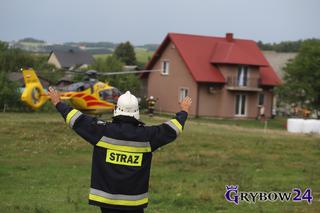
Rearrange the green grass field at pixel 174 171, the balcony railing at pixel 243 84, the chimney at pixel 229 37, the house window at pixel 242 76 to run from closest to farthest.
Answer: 1. the green grass field at pixel 174 171
2. the balcony railing at pixel 243 84
3. the house window at pixel 242 76
4. the chimney at pixel 229 37

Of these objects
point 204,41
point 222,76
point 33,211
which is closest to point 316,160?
point 33,211

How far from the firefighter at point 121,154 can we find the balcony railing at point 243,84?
148ft

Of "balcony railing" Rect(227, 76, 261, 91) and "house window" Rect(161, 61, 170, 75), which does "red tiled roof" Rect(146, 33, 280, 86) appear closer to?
"balcony railing" Rect(227, 76, 261, 91)

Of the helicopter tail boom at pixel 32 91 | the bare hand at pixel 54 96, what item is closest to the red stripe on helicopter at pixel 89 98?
the helicopter tail boom at pixel 32 91

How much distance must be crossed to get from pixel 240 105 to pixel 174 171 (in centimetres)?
3788

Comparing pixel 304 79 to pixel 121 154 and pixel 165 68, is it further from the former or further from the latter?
pixel 121 154

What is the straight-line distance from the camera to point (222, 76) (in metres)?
51.1

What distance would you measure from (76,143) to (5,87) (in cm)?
2024

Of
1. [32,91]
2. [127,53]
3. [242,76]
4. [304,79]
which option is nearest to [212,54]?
[242,76]

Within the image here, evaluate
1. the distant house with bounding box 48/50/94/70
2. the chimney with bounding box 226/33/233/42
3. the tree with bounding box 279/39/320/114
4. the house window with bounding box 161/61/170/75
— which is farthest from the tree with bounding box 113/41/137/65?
the tree with bounding box 279/39/320/114

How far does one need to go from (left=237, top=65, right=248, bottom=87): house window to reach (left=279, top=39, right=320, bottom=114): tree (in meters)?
4.82

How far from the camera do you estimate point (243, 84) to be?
51.9 meters

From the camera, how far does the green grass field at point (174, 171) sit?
1066 cm

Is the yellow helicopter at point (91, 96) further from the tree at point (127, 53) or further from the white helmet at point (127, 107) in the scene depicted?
the tree at point (127, 53)
